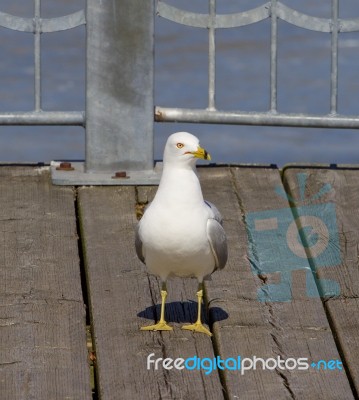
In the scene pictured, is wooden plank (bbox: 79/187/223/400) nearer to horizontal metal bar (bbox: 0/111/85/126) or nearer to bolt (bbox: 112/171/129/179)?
bolt (bbox: 112/171/129/179)

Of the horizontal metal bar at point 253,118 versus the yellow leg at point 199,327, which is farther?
the horizontal metal bar at point 253,118

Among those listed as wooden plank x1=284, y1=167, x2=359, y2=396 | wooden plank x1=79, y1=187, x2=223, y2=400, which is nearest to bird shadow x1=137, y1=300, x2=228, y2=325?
→ wooden plank x1=79, y1=187, x2=223, y2=400

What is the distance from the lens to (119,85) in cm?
705

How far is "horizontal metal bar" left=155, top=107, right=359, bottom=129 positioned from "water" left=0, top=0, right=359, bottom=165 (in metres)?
1.34

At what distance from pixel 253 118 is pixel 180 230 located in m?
2.00

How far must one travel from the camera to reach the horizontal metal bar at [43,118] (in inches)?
282

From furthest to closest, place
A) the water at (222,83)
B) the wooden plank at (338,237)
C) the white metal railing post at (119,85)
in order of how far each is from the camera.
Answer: the water at (222,83)
the white metal railing post at (119,85)
the wooden plank at (338,237)

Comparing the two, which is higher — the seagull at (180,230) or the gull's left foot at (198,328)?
the seagull at (180,230)

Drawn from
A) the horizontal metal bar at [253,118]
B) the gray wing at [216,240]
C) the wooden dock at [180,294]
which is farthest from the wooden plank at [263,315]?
the horizontal metal bar at [253,118]

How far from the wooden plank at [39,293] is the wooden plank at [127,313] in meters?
0.08

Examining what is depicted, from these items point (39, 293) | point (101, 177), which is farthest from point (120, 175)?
point (39, 293)

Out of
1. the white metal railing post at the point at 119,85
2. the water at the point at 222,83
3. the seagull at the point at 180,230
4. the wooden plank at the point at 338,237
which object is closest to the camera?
the seagull at the point at 180,230

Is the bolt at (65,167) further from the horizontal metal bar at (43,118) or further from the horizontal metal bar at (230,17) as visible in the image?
the horizontal metal bar at (230,17)

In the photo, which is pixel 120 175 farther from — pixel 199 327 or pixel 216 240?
pixel 199 327
